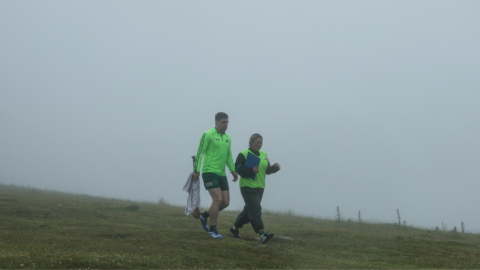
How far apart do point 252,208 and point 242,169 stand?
2.97 feet

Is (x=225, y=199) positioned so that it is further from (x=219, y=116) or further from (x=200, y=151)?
(x=219, y=116)

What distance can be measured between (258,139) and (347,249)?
126 inches

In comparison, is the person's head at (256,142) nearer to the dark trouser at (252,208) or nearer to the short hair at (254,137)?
the short hair at (254,137)

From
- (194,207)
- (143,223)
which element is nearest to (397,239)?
(194,207)

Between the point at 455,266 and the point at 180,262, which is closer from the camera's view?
the point at 180,262

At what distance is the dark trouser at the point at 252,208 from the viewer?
28.7 ft

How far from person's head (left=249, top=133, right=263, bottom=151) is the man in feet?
1.90

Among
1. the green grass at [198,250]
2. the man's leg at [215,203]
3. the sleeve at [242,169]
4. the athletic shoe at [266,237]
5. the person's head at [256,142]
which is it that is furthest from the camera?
the person's head at [256,142]

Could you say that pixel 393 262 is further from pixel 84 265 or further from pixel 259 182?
pixel 84 265

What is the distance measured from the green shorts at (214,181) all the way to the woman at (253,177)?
16.5 inches

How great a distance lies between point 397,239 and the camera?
10367mm

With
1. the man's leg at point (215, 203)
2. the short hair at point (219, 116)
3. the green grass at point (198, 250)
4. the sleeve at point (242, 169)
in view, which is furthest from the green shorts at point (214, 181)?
the short hair at point (219, 116)

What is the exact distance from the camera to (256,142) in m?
9.05

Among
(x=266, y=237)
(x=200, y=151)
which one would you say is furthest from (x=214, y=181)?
(x=266, y=237)
